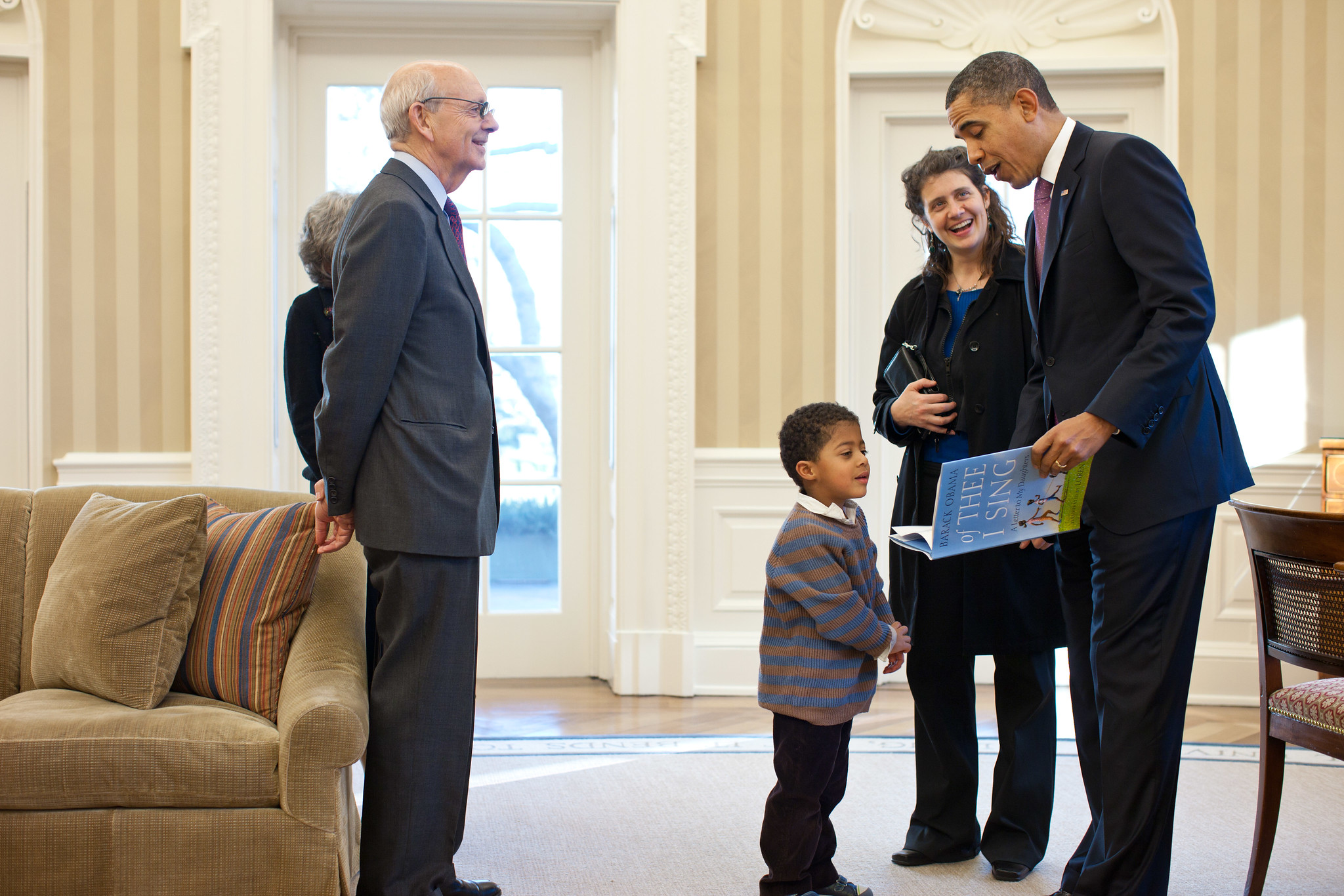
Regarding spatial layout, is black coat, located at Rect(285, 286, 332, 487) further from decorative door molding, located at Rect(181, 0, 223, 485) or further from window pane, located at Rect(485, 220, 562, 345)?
window pane, located at Rect(485, 220, 562, 345)

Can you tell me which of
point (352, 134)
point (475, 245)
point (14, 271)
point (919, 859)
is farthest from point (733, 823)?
point (14, 271)

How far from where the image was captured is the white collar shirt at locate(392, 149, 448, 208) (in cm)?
197

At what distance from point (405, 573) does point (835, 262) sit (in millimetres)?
2512

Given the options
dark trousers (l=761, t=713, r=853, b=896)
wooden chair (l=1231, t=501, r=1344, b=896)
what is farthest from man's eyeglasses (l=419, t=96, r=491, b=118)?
wooden chair (l=1231, t=501, r=1344, b=896)

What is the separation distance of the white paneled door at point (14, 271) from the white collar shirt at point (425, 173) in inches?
102

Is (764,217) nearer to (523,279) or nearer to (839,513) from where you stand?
(523,279)

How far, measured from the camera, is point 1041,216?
1906mm

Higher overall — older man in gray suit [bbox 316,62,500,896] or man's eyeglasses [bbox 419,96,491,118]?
man's eyeglasses [bbox 419,96,491,118]


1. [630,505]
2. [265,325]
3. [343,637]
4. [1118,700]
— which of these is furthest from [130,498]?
[1118,700]

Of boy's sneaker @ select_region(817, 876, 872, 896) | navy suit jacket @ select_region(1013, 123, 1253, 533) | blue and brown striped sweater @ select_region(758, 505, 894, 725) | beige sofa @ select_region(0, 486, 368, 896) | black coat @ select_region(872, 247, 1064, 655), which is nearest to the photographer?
navy suit jacket @ select_region(1013, 123, 1253, 533)

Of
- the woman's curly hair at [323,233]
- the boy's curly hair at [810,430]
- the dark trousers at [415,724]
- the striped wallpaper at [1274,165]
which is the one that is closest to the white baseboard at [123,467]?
the woman's curly hair at [323,233]

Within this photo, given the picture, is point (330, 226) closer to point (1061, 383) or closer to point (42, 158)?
point (1061, 383)

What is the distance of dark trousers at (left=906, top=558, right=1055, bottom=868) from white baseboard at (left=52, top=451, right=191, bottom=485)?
109 inches

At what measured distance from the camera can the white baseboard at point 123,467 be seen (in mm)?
3732
